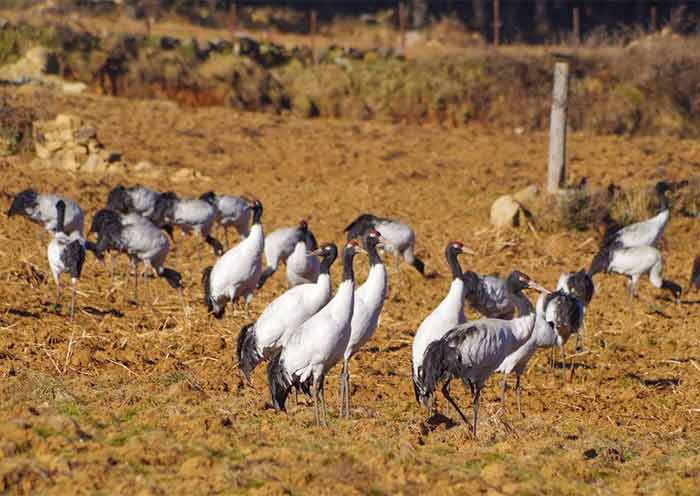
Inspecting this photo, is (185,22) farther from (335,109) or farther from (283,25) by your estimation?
(335,109)

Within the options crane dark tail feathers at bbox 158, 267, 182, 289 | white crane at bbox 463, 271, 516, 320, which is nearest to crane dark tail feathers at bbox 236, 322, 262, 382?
white crane at bbox 463, 271, 516, 320

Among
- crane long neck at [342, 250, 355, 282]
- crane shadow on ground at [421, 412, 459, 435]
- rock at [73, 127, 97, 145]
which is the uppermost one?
crane long neck at [342, 250, 355, 282]

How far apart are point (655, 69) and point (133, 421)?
959 inches

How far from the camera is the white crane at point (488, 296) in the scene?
13.1m

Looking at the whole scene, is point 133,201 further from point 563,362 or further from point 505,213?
point 563,362

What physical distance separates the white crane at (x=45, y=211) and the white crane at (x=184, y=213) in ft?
3.99

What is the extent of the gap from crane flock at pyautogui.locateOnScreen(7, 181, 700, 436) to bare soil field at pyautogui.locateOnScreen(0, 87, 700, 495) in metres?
0.33

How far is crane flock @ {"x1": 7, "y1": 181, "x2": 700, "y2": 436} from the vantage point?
9.34 m

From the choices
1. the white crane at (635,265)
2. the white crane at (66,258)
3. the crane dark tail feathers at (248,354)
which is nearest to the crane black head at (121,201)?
the white crane at (66,258)

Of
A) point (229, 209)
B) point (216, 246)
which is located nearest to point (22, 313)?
point (216, 246)

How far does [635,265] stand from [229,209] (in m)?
6.06

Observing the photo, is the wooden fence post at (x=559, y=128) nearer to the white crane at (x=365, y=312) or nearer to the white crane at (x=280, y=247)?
the white crane at (x=280, y=247)

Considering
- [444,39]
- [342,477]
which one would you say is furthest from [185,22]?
[342,477]

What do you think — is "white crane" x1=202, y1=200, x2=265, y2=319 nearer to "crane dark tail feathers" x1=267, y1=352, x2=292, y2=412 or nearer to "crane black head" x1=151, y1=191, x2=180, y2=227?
"crane dark tail feathers" x1=267, y1=352, x2=292, y2=412
